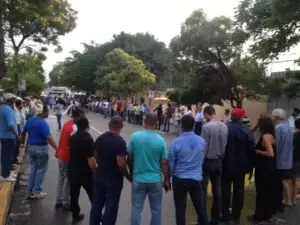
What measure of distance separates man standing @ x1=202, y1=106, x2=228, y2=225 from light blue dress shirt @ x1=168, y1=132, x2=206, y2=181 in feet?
2.59

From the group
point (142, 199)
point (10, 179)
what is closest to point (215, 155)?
point (142, 199)

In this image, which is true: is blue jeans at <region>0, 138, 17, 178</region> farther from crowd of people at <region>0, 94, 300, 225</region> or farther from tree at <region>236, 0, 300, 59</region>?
tree at <region>236, 0, 300, 59</region>

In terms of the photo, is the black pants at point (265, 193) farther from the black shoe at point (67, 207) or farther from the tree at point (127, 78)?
the tree at point (127, 78)

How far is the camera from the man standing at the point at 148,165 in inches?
224

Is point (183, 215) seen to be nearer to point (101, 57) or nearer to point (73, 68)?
point (101, 57)

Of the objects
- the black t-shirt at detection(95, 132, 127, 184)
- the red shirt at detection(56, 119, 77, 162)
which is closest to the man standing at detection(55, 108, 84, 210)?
the red shirt at detection(56, 119, 77, 162)

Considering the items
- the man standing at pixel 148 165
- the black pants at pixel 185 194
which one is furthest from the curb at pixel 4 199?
the black pants at pixel 185 194

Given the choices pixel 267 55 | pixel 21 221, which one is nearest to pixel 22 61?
pixel 267 55

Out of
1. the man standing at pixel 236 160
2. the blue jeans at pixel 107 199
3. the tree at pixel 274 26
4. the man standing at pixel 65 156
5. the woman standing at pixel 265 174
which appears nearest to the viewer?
the blue jeans at pixel 107 199

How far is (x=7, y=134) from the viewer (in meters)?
8.77

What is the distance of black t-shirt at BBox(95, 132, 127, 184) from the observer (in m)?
5.85

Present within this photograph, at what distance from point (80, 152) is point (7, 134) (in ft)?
8.91

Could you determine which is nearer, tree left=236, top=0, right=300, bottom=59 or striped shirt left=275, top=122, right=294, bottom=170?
striped shirt left=275, top=122, right=294, bottom=170

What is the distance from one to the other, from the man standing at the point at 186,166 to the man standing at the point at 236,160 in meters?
1.11
